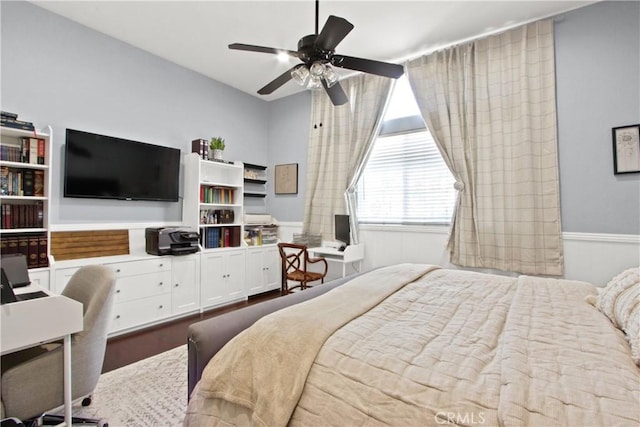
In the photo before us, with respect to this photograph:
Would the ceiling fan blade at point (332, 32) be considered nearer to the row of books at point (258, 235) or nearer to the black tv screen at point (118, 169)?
the black tv screen at point (118, 169)

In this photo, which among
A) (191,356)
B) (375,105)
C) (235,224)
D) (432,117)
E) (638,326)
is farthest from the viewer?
(235,224)

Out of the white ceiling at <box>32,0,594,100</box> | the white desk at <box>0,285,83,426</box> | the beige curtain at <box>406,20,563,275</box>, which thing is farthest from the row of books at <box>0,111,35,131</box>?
the beige curtain at <box>406,20,563,275</box>

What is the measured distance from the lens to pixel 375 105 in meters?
3.77

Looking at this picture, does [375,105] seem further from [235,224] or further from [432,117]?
[235,224]

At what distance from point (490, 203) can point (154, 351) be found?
11.2 feet

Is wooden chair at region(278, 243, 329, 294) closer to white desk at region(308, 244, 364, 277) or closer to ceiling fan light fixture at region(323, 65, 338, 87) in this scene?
white desk at region(308, 244, 364, 277)

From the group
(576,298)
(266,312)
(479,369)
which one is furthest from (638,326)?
(266,312)

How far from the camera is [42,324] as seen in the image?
131cm

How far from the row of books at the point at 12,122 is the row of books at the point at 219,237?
184cm

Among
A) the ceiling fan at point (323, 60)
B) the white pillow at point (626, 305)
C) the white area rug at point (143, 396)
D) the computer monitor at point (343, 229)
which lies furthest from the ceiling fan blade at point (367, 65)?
the white area rug at point (143, 396)

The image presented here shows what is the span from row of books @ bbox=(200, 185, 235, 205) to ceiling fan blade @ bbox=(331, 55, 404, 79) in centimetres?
249

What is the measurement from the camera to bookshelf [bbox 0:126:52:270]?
237cm

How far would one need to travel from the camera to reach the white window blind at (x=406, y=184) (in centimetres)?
344

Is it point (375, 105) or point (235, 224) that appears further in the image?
point (235, 224)
